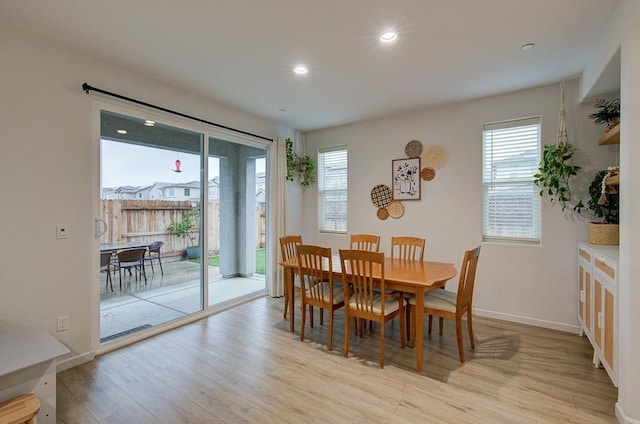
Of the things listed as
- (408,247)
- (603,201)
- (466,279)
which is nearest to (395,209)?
(408,247)

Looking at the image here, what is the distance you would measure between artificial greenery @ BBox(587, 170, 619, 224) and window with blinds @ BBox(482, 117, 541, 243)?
52cm

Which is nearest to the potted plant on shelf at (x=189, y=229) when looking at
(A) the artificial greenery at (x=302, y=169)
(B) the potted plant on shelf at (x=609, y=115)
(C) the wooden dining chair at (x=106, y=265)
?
(C) the wooden dining chair at (x=106, y=265)

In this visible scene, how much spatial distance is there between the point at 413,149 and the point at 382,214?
100 centimetres

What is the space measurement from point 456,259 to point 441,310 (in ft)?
4.73

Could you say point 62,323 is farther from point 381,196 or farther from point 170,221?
point 381,196

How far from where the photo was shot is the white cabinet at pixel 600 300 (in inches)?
81.8

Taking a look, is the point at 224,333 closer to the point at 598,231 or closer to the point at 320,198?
the point at 320,198

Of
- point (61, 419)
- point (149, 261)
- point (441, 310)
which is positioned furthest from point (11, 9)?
point (441, 310)

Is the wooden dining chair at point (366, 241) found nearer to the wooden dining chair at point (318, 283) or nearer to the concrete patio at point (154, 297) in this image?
the wooden dining chair at point (318, 283)

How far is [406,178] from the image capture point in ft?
13.7

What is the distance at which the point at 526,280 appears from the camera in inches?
135

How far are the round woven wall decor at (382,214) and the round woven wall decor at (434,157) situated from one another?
84 cm

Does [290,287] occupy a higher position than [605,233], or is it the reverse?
[605,233]

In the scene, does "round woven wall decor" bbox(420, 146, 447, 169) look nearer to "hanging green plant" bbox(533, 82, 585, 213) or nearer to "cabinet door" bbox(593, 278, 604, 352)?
"hanging green plant" bbox(533, 82, 585, 213)
